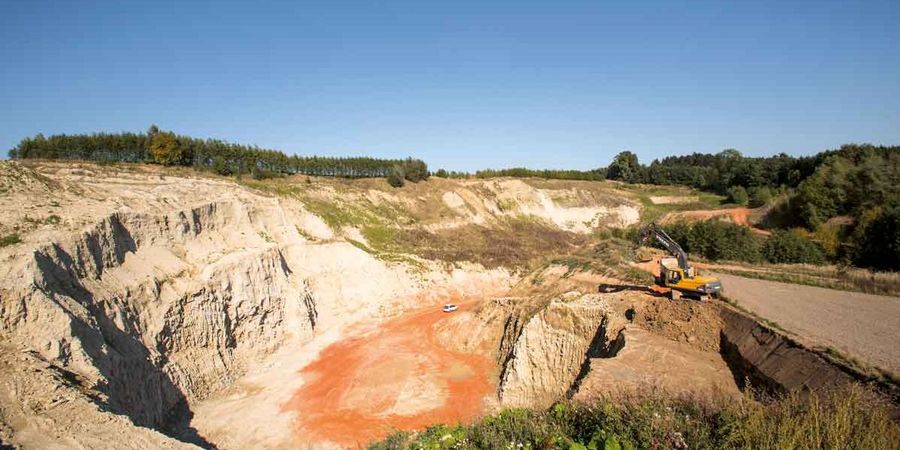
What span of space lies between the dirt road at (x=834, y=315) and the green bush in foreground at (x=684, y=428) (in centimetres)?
749

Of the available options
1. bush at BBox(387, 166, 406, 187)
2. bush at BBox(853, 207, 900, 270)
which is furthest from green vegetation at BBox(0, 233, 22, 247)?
bush at BBox(387, 166, 406, 187)

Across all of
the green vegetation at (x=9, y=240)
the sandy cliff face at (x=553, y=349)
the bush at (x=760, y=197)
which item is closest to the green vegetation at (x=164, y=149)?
the green vegetation at (x=9, y=240)

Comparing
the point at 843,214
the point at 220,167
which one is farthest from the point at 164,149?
the point at 843,214

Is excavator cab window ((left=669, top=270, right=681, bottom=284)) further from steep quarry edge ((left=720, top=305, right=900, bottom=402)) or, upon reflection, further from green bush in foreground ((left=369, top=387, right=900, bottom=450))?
green bush in foreground ((left=369, top=387, right=900, bottom=450))

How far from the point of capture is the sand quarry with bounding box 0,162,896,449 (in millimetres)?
13438

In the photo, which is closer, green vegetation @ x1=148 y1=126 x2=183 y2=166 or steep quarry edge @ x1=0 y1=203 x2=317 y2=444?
steep quarry edge @ x1=0 y1=203 x2=317 y2=444

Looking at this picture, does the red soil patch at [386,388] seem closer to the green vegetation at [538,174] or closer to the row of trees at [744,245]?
the row of trees at [744,245]

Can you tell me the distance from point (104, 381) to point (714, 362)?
22022 mm

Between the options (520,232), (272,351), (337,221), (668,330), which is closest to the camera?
(668,330)

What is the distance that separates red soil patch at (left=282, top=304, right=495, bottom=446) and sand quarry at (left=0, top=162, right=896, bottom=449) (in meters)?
0.12

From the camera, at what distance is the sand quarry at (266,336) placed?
529 inches

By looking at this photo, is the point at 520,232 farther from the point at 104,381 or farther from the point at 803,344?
the point at 104,381

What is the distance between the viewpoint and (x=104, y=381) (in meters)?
14.4

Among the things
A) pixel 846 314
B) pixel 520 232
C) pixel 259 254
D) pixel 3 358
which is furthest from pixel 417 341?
pixel 520 232
